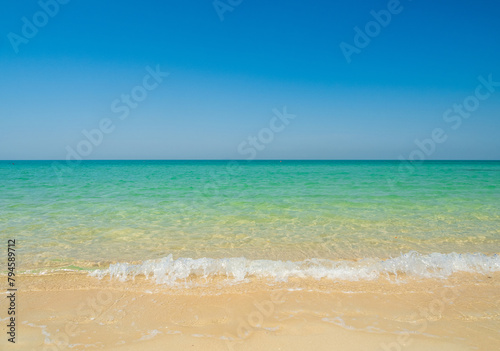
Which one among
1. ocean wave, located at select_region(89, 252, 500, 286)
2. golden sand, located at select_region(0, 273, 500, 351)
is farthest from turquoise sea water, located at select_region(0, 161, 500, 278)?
golden sand, located at select_region(0, 273, 500, 351)

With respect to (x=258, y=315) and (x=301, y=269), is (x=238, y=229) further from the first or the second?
(x=258, y=315)

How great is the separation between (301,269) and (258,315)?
158 centimetres

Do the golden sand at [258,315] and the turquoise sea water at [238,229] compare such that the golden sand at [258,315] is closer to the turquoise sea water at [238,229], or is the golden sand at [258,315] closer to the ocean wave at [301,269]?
the ocean wave at [301,269]

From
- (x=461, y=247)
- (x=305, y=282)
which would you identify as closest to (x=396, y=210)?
(x=461, y=247)

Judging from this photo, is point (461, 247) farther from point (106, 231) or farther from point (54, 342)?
point (106, 231)

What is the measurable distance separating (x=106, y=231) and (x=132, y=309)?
4.45 metres

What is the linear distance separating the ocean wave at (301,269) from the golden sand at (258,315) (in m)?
0.24

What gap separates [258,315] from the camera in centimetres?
318

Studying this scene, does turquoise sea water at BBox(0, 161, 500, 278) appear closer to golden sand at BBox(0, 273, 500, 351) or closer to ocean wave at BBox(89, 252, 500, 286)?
ocean wave at BBox(89, 252, 500, 286)

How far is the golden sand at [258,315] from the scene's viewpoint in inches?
107

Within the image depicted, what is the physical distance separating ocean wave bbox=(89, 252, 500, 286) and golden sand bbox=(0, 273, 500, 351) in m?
0.24

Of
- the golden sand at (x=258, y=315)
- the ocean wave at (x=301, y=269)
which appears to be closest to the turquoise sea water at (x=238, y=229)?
the ocean wave at (x=301, y=269)

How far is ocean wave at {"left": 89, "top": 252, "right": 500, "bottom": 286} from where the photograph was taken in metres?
4.36

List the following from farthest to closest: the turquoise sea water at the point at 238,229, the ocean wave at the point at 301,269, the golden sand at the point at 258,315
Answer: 1. the turquoise sea water at the point at 238,229
2. the ocean wave at the point at 301,269
3. the golden sand at the point at 258,315
